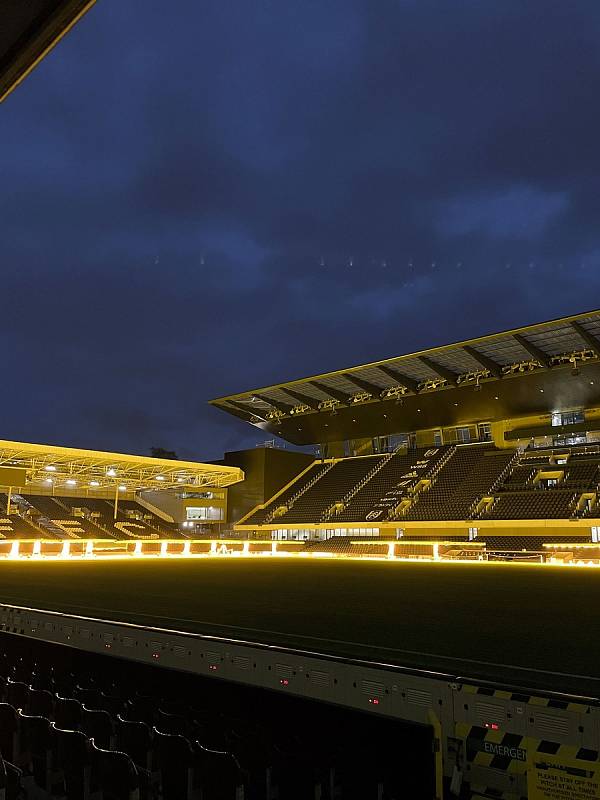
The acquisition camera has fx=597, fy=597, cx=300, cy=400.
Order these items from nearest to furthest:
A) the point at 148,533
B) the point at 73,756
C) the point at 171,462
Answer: the point at 73,756 < the point at 171,462 < the point at 148,533

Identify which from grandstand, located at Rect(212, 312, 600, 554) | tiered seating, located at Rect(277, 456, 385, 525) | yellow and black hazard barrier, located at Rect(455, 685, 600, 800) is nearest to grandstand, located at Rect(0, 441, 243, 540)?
grandstand, located at Rect(212, 312, 600, 554)

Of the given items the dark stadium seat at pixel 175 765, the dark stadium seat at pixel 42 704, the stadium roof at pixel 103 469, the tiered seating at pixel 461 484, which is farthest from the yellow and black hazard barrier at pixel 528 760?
the stadium roof at pixel 103 469

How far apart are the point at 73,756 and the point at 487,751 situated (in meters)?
2.54

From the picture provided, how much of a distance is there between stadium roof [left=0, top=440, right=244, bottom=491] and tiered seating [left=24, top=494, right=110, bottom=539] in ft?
4.45

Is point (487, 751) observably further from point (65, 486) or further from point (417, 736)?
point (65, 486)

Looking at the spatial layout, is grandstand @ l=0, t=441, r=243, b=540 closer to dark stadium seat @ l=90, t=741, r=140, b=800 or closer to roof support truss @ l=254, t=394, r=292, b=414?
roof support truss @ l=254, t=394, r=292, b=414

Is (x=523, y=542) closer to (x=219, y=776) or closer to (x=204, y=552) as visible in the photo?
(x=204, y=552)

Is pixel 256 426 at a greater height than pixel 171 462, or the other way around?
pixel 256 426

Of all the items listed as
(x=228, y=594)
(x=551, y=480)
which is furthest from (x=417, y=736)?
(x=551, y=480)

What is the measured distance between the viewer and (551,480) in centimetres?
3591

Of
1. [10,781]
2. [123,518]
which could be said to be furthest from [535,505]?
[10,781]

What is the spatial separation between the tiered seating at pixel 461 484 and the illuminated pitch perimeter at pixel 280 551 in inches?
165

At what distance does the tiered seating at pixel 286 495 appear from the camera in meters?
45.1

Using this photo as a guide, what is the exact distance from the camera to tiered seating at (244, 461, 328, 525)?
148 ft
